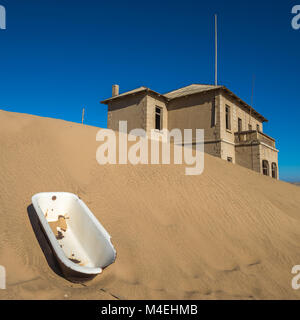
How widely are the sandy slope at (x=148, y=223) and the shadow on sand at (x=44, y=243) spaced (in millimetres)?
53

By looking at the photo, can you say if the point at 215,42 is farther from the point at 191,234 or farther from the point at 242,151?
the point at 191,234

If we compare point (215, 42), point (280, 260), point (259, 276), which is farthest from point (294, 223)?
point (215, 42)

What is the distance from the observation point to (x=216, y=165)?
28.4 ft

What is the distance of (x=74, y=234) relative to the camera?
4.11 m

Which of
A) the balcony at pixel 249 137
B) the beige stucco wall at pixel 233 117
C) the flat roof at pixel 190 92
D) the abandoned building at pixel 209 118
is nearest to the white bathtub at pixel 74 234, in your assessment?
the abandoned building at pixel 209 118

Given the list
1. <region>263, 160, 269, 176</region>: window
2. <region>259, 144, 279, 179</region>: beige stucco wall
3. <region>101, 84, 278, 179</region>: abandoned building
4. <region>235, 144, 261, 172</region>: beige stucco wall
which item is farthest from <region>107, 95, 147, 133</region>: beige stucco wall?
<region>263, 160, 269, 176</region>: window

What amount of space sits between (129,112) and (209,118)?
20.8ft

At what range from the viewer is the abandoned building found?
16.0 m

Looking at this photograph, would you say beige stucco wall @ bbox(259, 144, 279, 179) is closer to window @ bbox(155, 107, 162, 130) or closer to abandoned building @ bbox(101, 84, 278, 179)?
abandoned building @ bbox(101, 84, 278, 179)

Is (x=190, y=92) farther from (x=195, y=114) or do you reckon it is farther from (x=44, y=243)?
(x=44, y=243)

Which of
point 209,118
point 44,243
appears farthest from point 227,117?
point 44,243

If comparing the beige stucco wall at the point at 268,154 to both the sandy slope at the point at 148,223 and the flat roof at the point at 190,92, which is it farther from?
the sandy slope at the point at 148,223

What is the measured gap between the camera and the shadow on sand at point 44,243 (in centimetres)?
310
